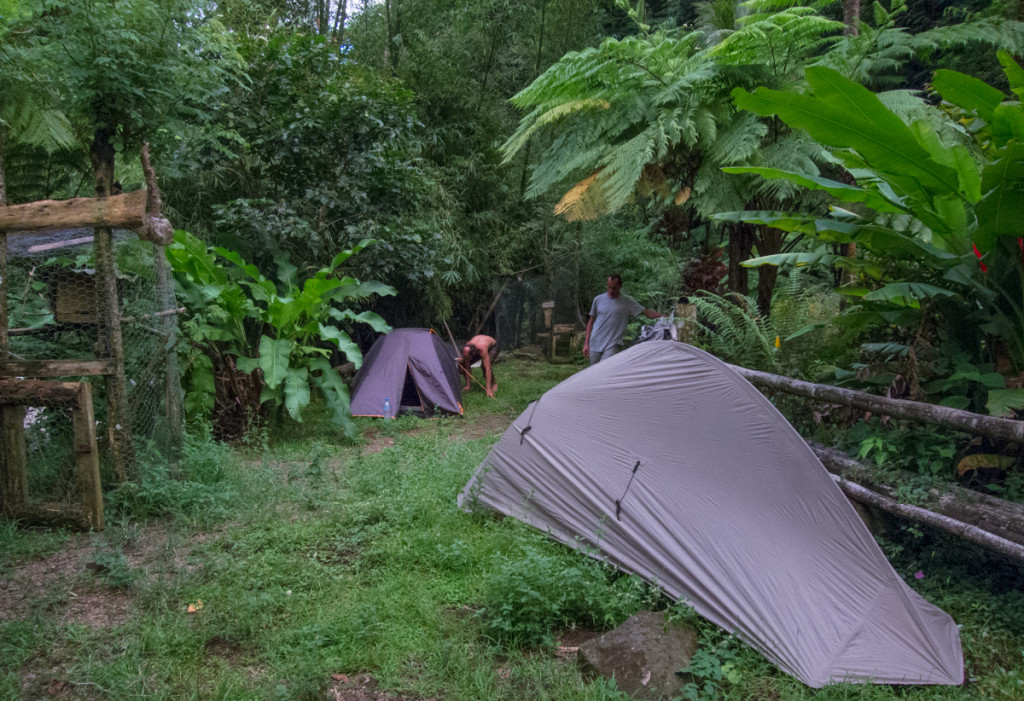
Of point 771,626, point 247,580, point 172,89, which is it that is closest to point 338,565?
point 247,580

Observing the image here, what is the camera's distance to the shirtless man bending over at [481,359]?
30.3ft

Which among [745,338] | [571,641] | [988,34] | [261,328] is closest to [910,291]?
[745,338]

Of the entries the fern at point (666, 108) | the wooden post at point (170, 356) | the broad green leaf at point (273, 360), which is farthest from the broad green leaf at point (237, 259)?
the fern at point (666, 108)

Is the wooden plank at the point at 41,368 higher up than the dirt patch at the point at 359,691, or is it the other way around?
the wooden plank at the point at 41,368

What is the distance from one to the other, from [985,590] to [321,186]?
715 centimetres

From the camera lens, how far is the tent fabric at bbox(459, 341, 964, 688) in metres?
3.05

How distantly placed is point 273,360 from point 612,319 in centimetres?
362

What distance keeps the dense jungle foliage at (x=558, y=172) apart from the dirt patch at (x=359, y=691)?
1.88 ft

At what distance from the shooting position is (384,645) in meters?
3.14

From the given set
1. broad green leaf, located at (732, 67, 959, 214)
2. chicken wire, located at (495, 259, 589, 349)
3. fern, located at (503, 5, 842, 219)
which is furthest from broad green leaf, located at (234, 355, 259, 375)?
chicken wire, located at (495, 259, 589, 349)

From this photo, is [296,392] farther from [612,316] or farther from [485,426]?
[612,316]

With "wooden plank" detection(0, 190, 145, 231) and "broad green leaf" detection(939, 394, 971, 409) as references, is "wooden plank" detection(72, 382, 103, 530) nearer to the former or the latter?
"wooden plank" detection(0, 190, 145, 231)

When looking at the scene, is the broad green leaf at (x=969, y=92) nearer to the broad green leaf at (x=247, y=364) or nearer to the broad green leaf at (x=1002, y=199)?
the broad green leaf at (x=1002, y=199)

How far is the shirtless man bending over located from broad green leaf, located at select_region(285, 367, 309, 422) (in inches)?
117
